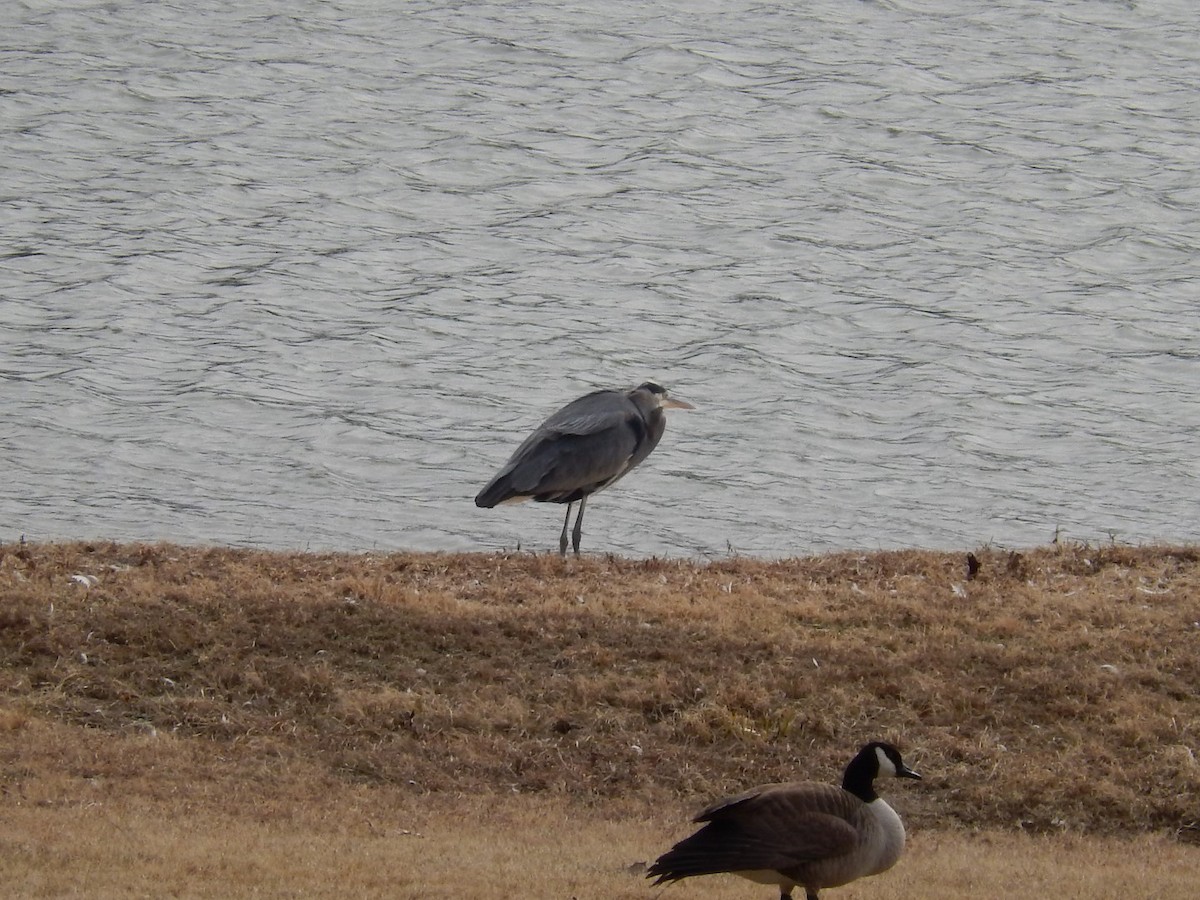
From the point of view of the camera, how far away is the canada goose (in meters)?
8.13

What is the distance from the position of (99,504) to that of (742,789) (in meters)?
10.7

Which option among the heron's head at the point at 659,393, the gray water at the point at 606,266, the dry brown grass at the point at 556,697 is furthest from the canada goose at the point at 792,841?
the gray water at the point at 606,266

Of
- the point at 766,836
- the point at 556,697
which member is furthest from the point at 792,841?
the point at 556,697

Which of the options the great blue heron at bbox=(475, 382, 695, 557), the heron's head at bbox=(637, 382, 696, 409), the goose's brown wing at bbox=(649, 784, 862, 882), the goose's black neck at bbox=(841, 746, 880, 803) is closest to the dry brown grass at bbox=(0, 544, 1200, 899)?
the goose's black neck at bbox=(841, 746, 880, 803)

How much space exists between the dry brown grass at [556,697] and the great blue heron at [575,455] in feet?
5.94

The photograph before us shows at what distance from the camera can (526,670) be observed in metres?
→ 12.2

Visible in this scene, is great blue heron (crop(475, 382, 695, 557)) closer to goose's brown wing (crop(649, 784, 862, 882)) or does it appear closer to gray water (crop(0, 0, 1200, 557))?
gray water (crop(0, 0, 1200, 557))

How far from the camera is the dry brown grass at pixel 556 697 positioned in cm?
1068

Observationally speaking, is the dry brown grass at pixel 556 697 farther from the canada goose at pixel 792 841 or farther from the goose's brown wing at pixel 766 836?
the goose's brown wing at pixel 766 836

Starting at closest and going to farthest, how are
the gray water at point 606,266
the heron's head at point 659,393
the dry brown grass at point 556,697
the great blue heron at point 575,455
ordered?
the dry brown grass at point 556,697, the great blue heron at point 575,455, the heron's head at point 659,393, the gray water at point 606,266

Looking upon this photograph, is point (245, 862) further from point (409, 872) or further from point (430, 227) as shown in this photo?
A: point (430, 227)

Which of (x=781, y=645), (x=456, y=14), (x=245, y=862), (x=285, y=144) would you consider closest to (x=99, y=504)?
(x=781, y=645)

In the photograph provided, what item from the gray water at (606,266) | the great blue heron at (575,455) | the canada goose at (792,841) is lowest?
the gray water at (606,266)

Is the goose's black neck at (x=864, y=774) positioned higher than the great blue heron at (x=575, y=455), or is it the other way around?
the goose's black neck at (x=864, y=774)
